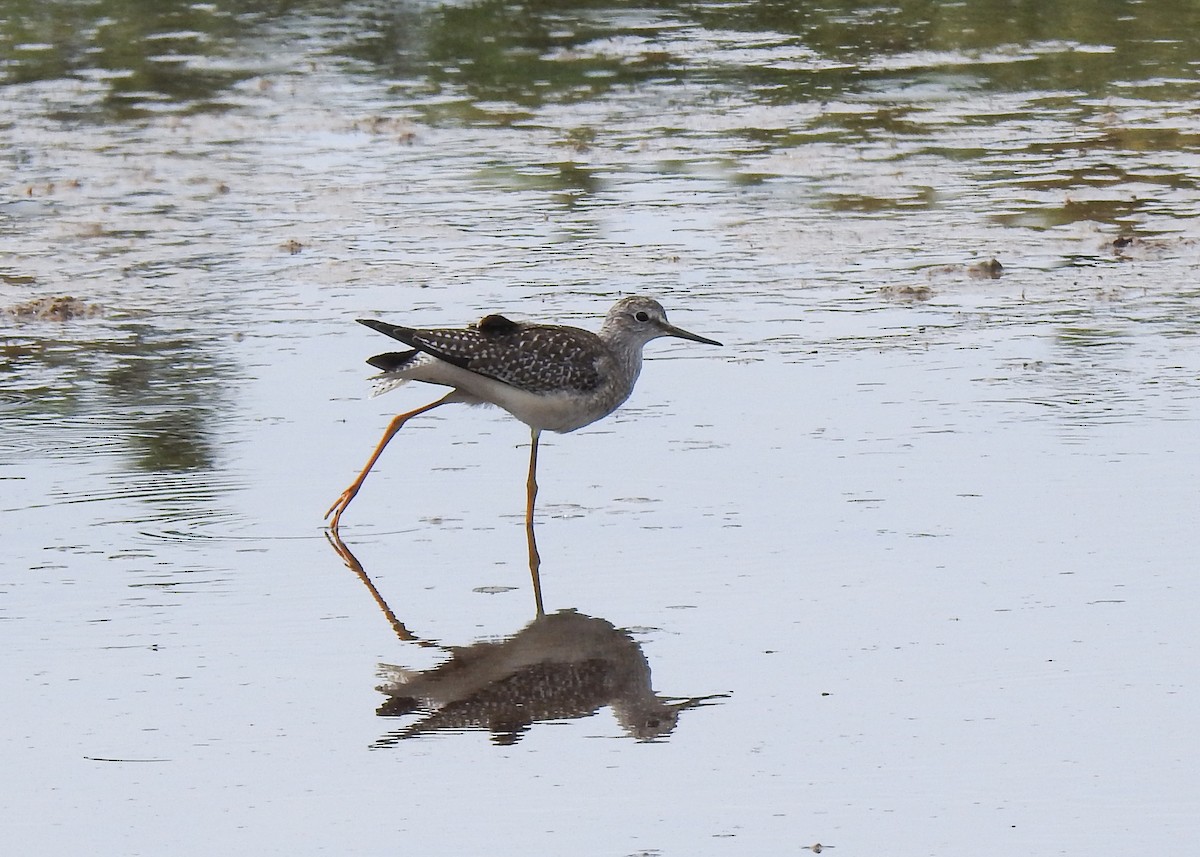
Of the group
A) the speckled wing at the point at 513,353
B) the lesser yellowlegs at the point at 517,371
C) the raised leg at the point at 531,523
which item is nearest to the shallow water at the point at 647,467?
the raised leg at the point at 531,523

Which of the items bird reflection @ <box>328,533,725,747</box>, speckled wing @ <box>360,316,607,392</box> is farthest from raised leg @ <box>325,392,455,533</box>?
bird reflection @ <box>328,533,725,747</box>

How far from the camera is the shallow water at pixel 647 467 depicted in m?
5.26

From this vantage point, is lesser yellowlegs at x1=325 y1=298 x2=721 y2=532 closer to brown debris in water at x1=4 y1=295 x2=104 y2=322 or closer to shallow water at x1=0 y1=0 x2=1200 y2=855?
shallow water at x1=0 y1=0 x2=1200 y2=855

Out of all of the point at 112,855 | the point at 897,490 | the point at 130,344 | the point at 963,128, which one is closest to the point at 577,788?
the point at 112,855

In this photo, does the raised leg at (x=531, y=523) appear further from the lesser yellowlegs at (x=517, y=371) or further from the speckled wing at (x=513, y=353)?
the speckled wing at (x=513, y=353)

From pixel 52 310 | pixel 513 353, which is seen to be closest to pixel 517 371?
pixel 513 353

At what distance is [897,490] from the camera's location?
757 centimetres

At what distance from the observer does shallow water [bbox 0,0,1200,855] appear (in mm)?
5262

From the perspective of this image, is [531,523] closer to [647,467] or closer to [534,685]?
[647,467]

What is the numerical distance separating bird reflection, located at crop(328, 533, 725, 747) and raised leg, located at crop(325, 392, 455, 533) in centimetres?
104

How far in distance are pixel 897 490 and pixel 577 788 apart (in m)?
2.65

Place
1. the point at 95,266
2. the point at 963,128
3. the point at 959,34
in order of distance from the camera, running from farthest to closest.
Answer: the point at 959,34 < the point at 963,128 < the point at 95,266

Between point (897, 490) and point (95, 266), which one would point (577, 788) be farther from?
point (95, 266)

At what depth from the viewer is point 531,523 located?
7.45 m
